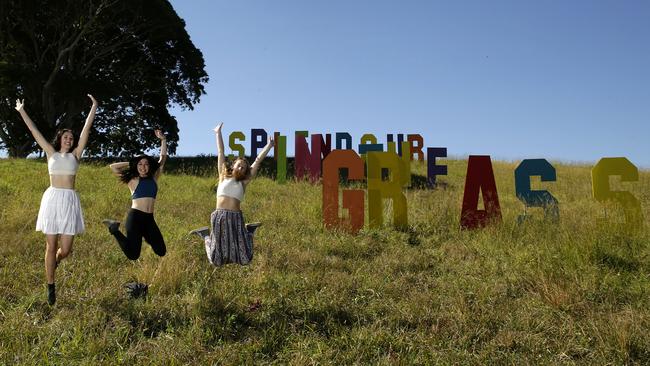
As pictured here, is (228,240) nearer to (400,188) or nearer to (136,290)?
(136,290)

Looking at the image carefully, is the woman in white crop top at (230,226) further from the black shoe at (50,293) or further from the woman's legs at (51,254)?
the black shoe at (50,293)

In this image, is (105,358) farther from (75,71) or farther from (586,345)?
(75,71)

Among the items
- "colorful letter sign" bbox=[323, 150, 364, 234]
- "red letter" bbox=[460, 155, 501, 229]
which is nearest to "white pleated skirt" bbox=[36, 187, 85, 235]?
"colorful letter sign" bbox=[323, 150, 364, 234]

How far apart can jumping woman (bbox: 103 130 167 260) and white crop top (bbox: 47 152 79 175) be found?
359mm

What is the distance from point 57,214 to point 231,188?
1.56 metres

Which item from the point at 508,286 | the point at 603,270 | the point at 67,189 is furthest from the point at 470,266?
the point at 67,189

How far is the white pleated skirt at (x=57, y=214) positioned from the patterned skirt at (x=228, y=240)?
4.01 feet

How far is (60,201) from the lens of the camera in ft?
13.7

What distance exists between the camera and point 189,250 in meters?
6.22

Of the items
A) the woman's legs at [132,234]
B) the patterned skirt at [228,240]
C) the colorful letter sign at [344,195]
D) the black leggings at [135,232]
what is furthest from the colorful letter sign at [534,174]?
the woman's legs at [132,234]

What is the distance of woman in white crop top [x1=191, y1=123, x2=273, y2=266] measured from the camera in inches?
165

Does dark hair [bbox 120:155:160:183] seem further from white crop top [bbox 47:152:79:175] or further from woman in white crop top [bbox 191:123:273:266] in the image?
woman in white crop top [bbox 191:123:273:266]

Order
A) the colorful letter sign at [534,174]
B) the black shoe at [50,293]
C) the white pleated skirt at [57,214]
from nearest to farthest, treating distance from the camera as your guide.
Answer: the white pleated skirt at [57,214]
the black shoe at [50,293]
the colorful letter sign at [534,174]

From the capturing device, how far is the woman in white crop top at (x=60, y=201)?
417 centimetres
